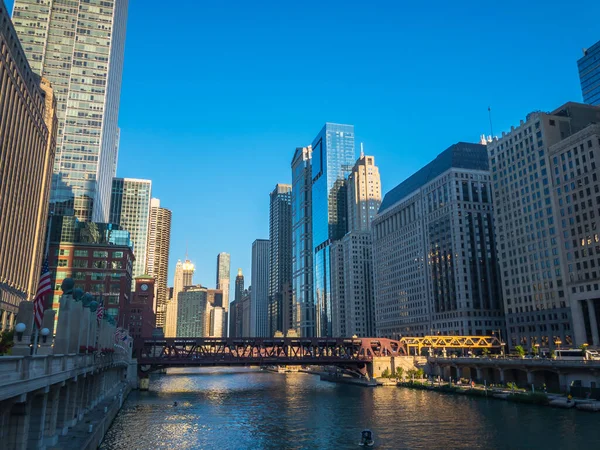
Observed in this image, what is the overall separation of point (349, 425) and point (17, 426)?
156 feet

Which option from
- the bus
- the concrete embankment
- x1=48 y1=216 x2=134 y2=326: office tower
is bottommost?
the concrete embankment

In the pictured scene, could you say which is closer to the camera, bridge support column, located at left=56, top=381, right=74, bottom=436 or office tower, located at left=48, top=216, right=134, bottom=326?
bridge support column, located at left=56, top=381, right=74, bottom=436

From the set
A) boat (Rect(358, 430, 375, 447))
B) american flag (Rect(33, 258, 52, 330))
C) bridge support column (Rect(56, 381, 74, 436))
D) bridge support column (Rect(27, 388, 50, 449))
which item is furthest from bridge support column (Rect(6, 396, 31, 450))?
boat (Rect(358, 430, 375, 447))

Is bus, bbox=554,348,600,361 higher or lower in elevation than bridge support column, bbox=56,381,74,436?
higher

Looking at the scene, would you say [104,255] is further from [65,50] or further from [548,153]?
[548,153]

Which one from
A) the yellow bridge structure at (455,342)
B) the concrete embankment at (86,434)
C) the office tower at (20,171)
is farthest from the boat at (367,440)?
the yellow bridge structure at (455,342)

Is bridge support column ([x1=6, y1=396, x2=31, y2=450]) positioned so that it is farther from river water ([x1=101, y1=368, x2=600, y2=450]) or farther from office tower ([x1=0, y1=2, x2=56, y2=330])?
office tower ([x1=0, y1=2, x2=56, y2=330])

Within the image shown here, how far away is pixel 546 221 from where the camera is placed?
143 metres

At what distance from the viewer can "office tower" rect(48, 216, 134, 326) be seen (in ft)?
538

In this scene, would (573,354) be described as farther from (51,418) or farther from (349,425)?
(51,418)

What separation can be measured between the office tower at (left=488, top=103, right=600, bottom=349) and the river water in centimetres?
5631

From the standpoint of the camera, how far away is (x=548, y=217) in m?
142

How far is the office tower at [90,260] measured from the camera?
164 metres

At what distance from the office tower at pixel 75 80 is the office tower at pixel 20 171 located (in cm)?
4440
